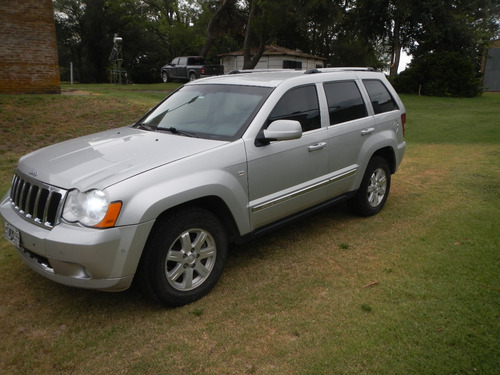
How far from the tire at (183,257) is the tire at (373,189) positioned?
228 centimetres

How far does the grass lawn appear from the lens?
2.88m

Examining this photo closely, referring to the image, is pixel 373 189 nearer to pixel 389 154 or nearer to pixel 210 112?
pixel 389 154

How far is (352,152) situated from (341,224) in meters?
0.93

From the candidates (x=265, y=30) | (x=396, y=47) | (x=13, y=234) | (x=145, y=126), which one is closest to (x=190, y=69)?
(x=265, y=30)

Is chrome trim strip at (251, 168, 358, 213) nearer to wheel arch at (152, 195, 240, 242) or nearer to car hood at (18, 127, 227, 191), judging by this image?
wheel arch at (152, 195, 240, 242)

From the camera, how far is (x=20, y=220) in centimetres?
342

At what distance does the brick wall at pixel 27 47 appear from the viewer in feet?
40.7

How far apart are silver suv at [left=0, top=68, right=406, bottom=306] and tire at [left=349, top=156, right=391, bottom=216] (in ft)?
0.34

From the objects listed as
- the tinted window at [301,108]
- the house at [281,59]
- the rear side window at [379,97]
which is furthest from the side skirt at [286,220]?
the house at [281,59]

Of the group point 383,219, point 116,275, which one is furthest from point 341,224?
point 116,275

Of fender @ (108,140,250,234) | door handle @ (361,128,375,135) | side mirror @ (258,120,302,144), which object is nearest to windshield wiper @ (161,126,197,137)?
fender @ (108,140,250,234)

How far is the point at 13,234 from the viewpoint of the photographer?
3.44 m

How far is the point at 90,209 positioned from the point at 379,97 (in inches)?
152

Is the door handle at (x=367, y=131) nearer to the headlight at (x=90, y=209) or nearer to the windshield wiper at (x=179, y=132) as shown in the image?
the windshield wiper at (x=179, y=132)
